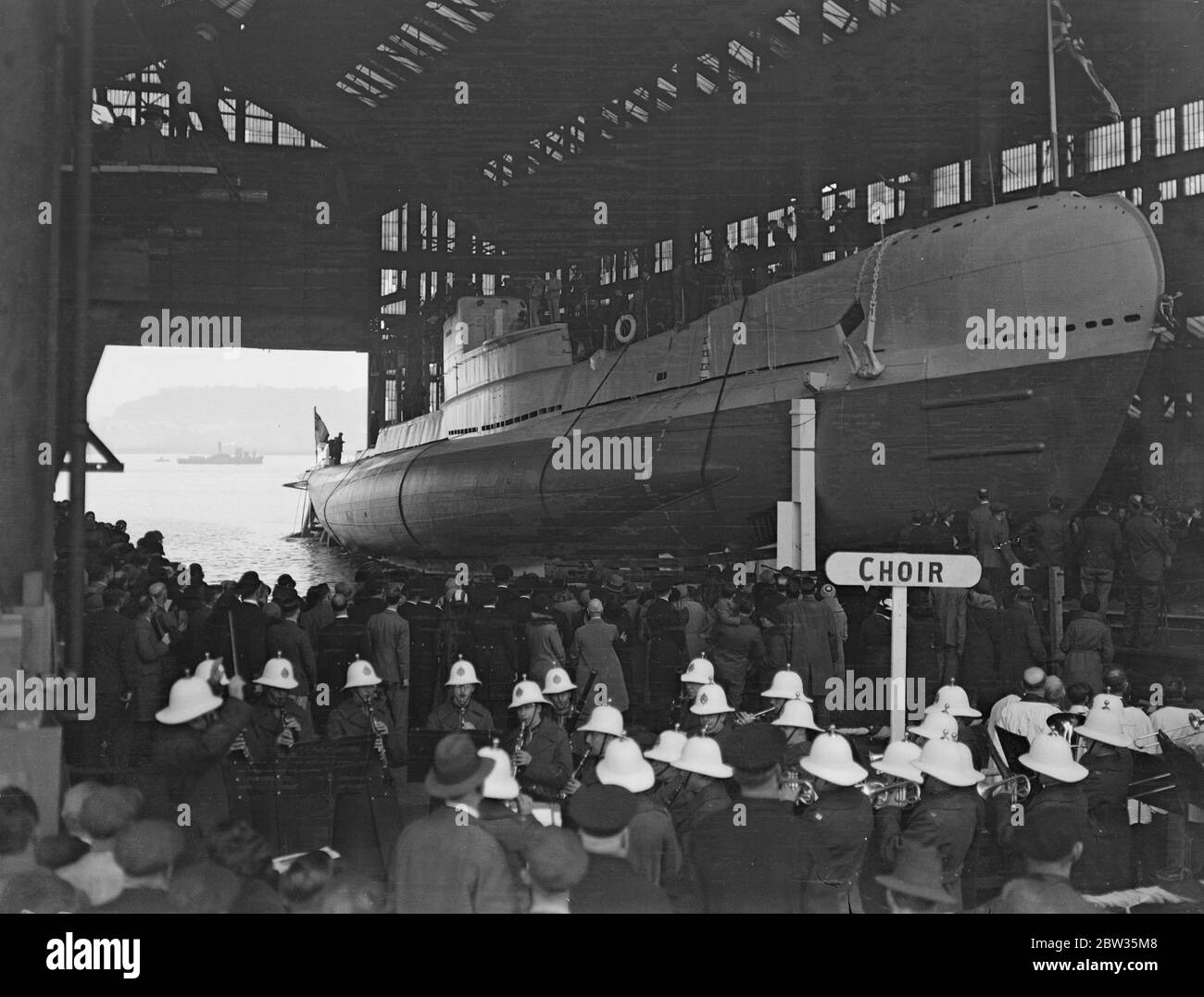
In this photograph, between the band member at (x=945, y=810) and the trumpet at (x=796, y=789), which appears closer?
the band member at (x=945, y=810)

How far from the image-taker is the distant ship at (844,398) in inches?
330

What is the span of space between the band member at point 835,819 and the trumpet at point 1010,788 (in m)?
1.59

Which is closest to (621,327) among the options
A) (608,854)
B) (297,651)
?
(297,651)

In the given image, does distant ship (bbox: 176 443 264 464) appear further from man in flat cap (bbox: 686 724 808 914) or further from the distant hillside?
man in flat cap (bbox: 686 724 808 914)

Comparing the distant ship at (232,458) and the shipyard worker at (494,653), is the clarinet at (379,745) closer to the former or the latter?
the shipyard worker at (494,653)

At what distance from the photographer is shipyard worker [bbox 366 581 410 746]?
7.85 metres

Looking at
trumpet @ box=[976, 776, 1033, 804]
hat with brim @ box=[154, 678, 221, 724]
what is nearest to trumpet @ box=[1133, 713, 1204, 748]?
trumpet @ box=[976, 776, 1033, 804]

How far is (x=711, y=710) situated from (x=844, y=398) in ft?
9.07

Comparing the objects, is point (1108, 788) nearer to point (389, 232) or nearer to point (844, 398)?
point (844, 398)

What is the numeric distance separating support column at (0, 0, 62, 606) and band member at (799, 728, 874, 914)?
464cm

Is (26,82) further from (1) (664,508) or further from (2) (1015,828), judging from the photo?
(2) (1015,828)

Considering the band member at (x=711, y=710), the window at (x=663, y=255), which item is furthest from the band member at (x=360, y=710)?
the window at (x=663, y=255)

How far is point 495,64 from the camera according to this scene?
840cm
